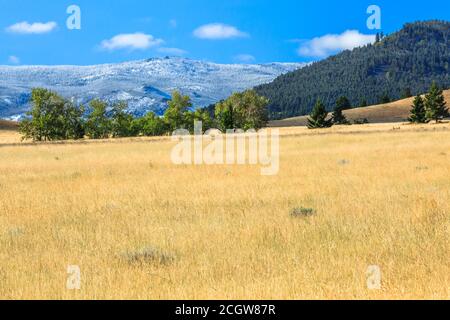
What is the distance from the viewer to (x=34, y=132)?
307 ft

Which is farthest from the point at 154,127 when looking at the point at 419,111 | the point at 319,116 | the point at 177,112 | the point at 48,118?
the point at 419,111

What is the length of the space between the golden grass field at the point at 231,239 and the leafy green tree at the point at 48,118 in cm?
7836

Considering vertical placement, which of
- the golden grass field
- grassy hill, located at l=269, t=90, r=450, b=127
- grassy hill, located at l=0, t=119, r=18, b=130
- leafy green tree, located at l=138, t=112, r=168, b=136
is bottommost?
the golden grass field

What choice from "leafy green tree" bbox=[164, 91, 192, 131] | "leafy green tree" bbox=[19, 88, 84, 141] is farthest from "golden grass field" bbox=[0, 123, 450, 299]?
"leafy green tree" bbox=[164, 91, 192, 131]

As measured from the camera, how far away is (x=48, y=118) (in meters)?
92.0

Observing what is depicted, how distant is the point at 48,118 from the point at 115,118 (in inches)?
801

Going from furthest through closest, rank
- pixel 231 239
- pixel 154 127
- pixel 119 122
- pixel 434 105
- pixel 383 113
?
pixel 383 113 → pixel 154 127 → pixel 119 122 → pixel 434 105 → pixel 231 239

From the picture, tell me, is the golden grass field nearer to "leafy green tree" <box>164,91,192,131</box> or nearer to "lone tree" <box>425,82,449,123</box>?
"leafy green tree" <box>164,91,192,131</box>

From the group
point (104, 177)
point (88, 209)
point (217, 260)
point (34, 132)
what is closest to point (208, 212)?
point (88, 209)

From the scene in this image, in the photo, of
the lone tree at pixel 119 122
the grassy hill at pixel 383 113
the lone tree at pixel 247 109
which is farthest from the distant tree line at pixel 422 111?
the grassy hill at pixel 383 113

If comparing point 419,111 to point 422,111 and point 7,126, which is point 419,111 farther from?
point 7,126

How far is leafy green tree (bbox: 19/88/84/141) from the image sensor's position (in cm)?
9238

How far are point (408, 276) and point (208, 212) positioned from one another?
6107 mm
